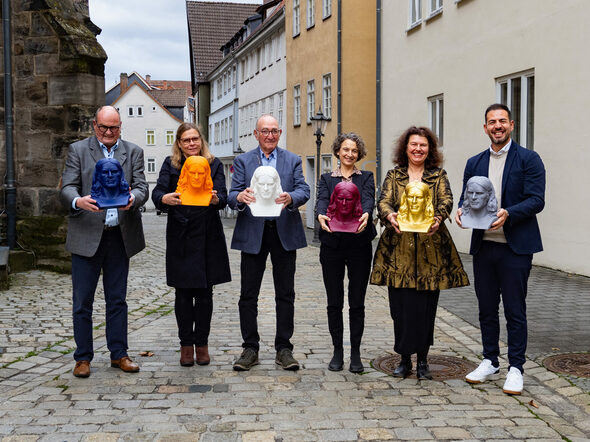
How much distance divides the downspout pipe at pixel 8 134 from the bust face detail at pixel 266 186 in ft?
25.5

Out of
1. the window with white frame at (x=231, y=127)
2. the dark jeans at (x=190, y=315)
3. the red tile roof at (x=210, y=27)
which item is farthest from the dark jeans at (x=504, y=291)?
the red tile roof at (x=210, y=27)

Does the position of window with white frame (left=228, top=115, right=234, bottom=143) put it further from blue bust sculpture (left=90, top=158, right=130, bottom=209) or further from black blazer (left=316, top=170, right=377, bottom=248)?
blue bust sculpture (left=90, top=158, right=130, bottom=209)

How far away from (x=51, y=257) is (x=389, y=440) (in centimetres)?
927

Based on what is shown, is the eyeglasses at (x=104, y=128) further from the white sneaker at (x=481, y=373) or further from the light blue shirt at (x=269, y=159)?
the white sneaker at (x=481, y=373)

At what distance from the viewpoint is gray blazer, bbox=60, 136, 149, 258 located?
616 centimetres

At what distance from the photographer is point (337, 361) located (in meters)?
6.41

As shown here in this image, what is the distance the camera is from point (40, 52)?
12.8 m

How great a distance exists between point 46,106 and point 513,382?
379 inches

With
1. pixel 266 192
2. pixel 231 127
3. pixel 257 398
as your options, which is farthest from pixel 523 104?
pixel 231 127

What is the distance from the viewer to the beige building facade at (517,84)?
1249cm

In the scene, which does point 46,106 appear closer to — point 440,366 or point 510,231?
point 440,366

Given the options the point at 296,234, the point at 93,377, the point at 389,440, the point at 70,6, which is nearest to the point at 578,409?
the point at 389,440

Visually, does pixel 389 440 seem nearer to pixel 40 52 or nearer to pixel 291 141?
pixel 40 52

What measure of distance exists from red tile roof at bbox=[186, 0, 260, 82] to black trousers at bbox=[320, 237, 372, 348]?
54.9 metres
